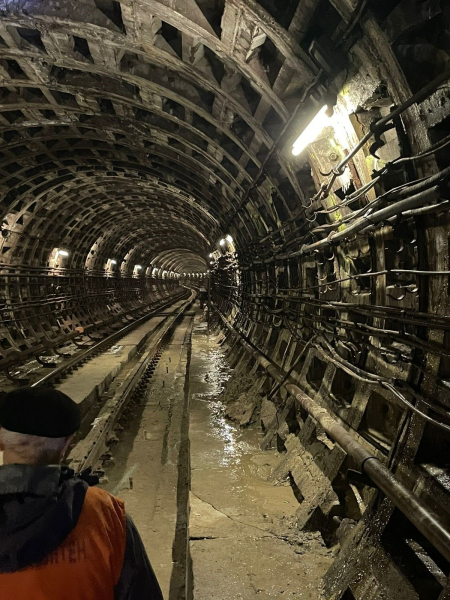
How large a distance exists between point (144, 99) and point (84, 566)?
7.16 m

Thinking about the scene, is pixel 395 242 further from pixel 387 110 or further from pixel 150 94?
pixel 150 94

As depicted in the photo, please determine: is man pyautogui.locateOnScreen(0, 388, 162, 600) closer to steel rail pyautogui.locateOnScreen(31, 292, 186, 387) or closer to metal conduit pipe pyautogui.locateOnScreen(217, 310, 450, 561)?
metal conduit pipe pyautogui.locateOnScreen(217, 310, 450, 561)

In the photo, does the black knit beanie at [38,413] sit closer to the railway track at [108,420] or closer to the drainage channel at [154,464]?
the drainage channel at [154,464]

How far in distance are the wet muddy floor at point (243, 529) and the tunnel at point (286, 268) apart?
0.02m

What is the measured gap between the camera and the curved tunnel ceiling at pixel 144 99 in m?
4.62

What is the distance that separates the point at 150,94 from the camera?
6891mm

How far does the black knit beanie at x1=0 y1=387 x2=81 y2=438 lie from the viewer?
1.52m

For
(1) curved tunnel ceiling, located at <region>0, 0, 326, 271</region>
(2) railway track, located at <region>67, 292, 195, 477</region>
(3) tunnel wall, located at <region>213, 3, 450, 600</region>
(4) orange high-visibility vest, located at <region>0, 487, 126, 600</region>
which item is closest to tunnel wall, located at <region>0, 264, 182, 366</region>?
(1) curved tunnel ceiling, located at <region>0, 0, 326, 271</region>

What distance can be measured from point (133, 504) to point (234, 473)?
1.35 metres

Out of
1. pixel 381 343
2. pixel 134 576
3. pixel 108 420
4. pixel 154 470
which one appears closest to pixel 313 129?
pixel 381 343

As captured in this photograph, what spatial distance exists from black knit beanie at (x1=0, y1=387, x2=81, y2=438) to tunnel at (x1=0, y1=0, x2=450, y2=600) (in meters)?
2.11

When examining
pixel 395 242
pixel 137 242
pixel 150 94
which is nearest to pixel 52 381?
pixel 150 94

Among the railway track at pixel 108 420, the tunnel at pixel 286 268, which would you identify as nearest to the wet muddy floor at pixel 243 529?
the tunnel at pixel 286 268

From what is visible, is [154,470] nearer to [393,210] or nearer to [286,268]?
[286,268]
